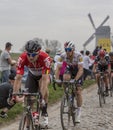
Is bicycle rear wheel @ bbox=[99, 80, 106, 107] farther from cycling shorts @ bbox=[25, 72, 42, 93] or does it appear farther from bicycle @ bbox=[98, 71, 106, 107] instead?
cycling shorts @ bbox=[25, 72, 42, 93]

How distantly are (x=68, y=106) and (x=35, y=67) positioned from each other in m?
1.88

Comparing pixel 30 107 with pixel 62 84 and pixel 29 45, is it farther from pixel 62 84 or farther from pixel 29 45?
pixel 62 84

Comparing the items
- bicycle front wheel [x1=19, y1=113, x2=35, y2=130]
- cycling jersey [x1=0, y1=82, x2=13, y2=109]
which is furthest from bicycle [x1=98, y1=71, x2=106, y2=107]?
bicycle front wheel [x1=19, y1=113, x2=35, y2=130]

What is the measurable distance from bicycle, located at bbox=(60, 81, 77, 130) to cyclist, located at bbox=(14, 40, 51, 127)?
29.3 inches

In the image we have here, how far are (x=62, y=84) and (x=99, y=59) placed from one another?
6013mm

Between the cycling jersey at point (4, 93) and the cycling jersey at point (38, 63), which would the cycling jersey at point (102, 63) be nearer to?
the cycling jersey at point (4, 93)

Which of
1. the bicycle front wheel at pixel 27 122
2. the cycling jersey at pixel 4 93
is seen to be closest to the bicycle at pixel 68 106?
the cycling jersey at pixel 4 93

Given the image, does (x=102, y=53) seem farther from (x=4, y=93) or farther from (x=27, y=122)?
(x=27, y=122)

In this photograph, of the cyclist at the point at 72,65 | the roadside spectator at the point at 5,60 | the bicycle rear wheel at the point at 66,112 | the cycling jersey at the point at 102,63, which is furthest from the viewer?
the cycling jersey at the point at 102,63

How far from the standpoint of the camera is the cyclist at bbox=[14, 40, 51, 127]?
8766mm

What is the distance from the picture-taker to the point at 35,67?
9672mm

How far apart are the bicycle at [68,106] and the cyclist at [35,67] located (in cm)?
74

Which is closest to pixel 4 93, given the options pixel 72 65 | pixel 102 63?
pixel 72 65

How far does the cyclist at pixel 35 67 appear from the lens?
877 centimetres
